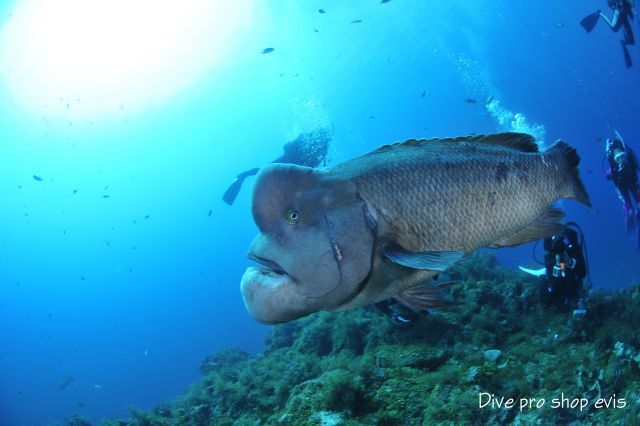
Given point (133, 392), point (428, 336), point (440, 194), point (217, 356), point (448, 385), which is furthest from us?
point (133, 392)

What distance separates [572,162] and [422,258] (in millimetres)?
1580

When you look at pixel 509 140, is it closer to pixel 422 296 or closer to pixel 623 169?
pixel 422 296

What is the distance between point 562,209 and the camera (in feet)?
8.88

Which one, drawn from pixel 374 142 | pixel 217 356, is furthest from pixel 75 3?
pixel 374 142

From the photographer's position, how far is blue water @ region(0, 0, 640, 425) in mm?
40062

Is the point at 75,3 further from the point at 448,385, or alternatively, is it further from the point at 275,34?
the point at 448,385

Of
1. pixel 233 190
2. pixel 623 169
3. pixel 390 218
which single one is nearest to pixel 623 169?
pixel 623 169

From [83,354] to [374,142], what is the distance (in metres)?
85.3

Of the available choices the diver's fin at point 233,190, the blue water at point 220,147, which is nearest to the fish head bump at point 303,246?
the diver's fin at point 233,190

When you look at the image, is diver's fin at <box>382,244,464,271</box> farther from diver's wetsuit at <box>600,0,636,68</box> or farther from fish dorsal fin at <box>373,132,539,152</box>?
diver's wetsuit at <box>600,0,636,68</box>

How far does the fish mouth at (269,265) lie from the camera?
2096 mm

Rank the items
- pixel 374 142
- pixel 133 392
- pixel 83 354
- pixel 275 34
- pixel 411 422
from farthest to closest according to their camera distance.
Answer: pixel 374 142, pixel 83 354, pixel 133 392, pixel 275 34, pixel 411 422

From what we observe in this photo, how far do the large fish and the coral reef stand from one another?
1.74 meters

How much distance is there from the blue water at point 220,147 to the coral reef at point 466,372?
13.9 meters
